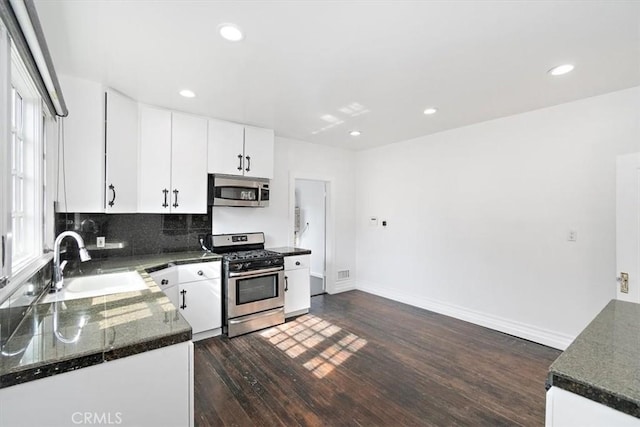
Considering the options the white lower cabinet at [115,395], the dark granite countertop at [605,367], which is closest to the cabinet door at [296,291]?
the white lower cabinet at [115,395]

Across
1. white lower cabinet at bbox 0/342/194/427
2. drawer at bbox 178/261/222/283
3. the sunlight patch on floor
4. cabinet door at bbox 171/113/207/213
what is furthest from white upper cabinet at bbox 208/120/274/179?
white lower cabinet at bbox 0/342/194/427

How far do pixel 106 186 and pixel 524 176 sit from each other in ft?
14.0

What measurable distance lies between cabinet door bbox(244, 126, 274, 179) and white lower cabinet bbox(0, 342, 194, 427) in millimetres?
2792

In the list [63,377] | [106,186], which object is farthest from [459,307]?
[106,186]

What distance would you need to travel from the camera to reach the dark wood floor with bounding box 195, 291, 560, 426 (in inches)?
78.6

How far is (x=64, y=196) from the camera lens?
2439mm

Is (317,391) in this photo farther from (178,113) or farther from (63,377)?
(178,113)

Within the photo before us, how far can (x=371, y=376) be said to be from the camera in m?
2.46

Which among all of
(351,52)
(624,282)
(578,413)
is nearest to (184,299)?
(351,52)

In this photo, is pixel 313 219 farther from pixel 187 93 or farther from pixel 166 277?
pixel 187 93

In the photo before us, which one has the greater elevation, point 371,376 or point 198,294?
point 198,294

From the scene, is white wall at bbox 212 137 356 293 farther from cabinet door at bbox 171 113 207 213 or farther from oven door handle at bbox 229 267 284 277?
oven door handle at bbox 229 267 284 277

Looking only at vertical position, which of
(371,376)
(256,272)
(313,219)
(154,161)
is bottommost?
(371,376)

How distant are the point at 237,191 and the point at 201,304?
1379 mm
